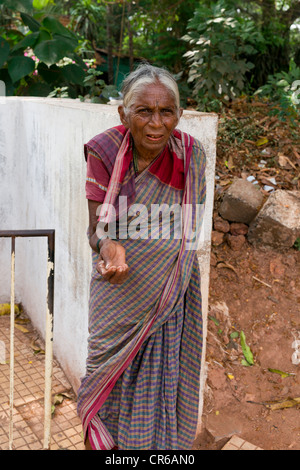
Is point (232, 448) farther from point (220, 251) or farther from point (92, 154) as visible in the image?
point (92, 154)

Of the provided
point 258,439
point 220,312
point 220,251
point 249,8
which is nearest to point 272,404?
point 258,439

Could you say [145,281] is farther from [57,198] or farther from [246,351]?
[246,351]

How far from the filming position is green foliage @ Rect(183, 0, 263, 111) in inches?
181

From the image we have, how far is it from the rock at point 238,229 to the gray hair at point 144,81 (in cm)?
223

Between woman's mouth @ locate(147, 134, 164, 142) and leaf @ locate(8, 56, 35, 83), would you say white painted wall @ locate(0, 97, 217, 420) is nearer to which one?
woman's mouth @ locate(147, 134, 164, 142)

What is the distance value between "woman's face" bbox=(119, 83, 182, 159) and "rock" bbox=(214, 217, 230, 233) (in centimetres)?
211

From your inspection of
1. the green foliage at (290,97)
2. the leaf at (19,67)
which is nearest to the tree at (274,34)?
the green foliage at (290,97)

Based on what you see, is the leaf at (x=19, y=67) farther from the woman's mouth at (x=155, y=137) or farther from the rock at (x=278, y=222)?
the woman's mouth at (x=155, y=137)

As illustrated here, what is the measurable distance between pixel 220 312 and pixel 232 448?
3.24 feet

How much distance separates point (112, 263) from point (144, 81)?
67 cm

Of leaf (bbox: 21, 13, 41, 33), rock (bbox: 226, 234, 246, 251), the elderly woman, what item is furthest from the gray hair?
leaf (bbox: 21, 13, 41, 33)

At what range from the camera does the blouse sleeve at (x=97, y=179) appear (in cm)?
182

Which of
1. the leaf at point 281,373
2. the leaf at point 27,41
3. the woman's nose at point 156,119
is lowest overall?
the leaf at point 281,373

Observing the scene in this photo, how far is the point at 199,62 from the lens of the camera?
4.91 m
